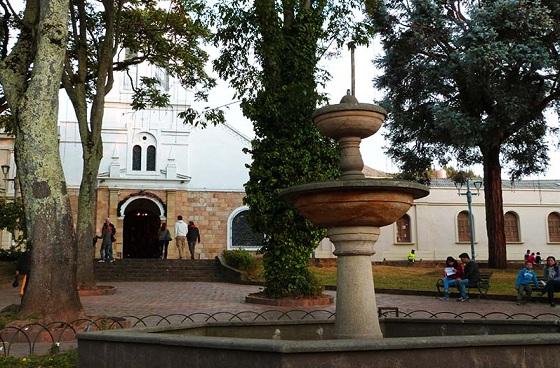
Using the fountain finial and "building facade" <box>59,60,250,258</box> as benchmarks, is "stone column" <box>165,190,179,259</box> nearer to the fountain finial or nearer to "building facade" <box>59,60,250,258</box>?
"building facade" <box>59,60,250,258</box>

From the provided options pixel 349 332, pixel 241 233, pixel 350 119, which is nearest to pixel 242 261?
pixel 241 233

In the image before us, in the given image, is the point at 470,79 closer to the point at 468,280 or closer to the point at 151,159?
the point at 468,280

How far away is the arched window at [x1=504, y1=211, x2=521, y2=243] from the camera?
34688mm

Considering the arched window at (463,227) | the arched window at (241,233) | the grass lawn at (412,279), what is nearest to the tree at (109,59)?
the grass lawn at (412,279)

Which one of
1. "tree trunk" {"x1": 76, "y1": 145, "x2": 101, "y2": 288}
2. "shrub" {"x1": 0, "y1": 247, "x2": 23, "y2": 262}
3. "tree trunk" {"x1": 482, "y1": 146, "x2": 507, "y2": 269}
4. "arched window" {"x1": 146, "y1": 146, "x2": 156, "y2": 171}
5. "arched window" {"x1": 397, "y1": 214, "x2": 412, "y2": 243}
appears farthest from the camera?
"arched window" {"x1": 397, "y1": 214, "x2": 412, "y2": 243}

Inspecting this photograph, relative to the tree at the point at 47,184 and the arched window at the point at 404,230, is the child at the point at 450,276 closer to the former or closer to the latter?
the tree at the point at 47,184

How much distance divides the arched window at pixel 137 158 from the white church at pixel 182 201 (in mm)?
53

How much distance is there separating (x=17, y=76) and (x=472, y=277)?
11200 millimetres

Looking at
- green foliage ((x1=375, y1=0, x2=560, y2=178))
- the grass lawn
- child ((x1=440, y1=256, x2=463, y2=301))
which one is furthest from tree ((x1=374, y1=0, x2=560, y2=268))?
child ((x1=440, y1=256, x2=463, y2=301))

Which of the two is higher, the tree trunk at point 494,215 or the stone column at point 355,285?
the tree trunk at point 494,215

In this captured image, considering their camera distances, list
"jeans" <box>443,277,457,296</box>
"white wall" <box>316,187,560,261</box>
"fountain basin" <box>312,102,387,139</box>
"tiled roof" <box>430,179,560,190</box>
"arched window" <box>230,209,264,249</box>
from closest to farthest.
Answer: "fountain basin" <box>312,102,387,139</box> → "jeans" <box>443,277,457,296</box> → "arched window" <box>230,209,264,249</box> → "white wall" <box>316,187,560,261</box> → "tiled roof" <box>430,179,560,190</box>

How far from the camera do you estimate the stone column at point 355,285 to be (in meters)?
5.68

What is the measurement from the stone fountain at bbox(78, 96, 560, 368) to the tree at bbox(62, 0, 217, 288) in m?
8.53

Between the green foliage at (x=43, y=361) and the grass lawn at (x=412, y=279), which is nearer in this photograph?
the green foliage at (x=43, y=361)
